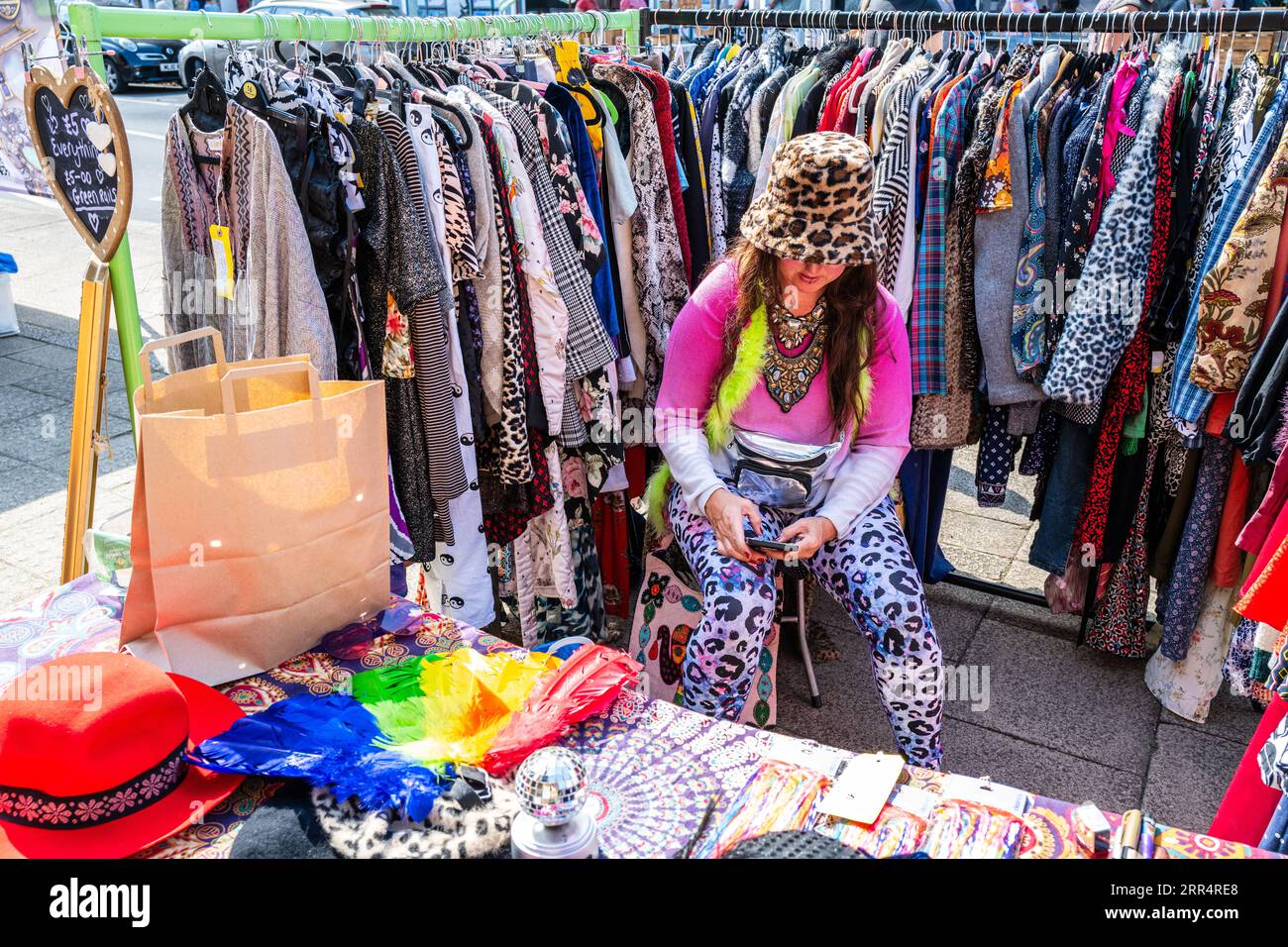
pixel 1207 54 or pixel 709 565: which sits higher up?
pixel 1207 54

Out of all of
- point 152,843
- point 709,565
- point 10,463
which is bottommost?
point 10,463

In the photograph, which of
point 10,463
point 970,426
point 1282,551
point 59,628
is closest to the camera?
point 59,628

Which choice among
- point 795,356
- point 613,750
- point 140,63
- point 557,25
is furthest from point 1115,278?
point 140,63

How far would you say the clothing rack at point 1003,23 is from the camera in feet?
8.17

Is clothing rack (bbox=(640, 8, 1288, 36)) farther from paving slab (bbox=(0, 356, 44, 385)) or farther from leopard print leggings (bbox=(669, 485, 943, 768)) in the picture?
paving slab (bbox=(0, 356, 44, 385))

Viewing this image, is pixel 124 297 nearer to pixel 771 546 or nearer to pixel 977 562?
pixel 771 546

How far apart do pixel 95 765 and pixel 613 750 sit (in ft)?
2.24

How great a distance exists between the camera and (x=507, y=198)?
2453 millimetres

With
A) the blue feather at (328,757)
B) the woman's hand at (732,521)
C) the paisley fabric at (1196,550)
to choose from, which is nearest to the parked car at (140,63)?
the woman's hand at (732,521)

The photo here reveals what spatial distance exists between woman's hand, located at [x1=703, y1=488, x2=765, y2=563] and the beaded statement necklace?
0.27m

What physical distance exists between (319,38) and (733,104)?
1.33m
